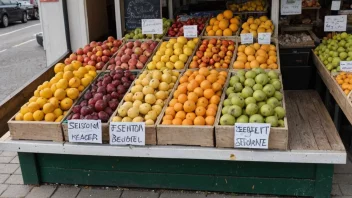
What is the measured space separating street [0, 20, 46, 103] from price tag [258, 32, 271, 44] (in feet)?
15.3

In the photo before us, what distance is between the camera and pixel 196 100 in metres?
4.01

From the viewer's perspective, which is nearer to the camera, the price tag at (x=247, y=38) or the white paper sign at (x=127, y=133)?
the white paper sign at (x=127, y=133)

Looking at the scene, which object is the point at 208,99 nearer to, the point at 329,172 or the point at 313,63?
the point at 329,172

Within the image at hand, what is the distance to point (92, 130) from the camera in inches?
152

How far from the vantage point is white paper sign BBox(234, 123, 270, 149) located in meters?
3.53

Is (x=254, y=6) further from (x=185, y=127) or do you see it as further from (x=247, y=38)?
(x=185, y=127)

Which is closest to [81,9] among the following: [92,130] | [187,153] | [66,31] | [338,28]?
[66,31]

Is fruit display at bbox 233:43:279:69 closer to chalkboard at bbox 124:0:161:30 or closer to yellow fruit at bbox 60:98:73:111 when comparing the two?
chalkboard at bbox 124:0:161:30

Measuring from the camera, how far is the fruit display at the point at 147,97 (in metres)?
3.91

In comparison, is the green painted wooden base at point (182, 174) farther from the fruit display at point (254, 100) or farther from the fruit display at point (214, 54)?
the fruit display at point (214, 54)

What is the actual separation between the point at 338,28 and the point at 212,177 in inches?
124

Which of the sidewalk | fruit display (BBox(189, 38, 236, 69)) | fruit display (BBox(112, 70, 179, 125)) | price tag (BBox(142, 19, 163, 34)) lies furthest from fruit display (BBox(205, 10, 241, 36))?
the sidewalk

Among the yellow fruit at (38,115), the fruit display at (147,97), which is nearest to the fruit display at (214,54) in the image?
the fruit display at (147,97)

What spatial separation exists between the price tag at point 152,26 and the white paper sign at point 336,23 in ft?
7.44
